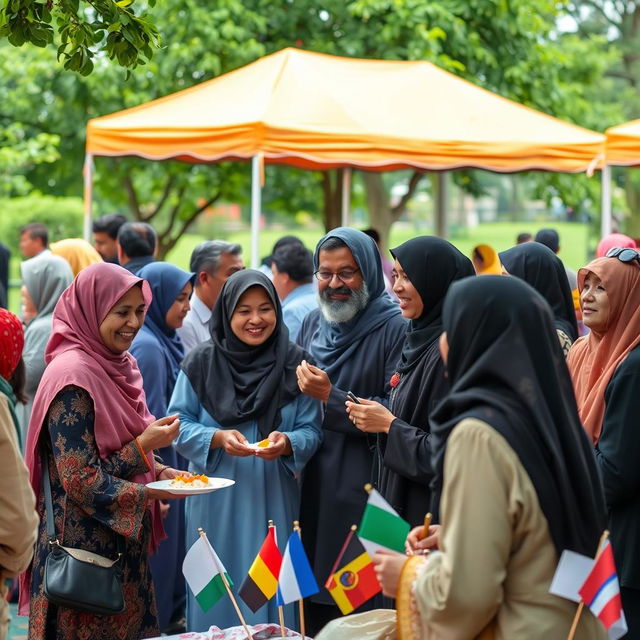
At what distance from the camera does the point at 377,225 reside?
1535 centimetres

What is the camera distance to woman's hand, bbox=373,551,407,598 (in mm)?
2752

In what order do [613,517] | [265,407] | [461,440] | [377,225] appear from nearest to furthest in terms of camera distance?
[461,440] < [613,517] < [265,407] < [377,225]

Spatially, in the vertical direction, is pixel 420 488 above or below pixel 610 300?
below

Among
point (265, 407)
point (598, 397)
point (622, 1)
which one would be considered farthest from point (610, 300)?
point (622, 1)

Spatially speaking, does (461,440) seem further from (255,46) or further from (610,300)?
(255,46)

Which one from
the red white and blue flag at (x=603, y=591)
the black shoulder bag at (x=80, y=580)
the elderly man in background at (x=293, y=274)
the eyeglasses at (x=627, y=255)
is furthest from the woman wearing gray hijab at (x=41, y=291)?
the red white and blue flag at (x=603, y=591)

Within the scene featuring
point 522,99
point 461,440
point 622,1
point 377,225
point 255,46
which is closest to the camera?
point 461,440

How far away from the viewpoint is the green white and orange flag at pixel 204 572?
348 centimetres

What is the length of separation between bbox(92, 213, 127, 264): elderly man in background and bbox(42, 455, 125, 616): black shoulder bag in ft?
15.8

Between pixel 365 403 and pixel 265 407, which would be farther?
pixel 265 407

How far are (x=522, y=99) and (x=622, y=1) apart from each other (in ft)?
44.3

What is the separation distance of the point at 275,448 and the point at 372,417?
1.66 ft

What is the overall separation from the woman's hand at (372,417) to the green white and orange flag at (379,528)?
1.09 meters

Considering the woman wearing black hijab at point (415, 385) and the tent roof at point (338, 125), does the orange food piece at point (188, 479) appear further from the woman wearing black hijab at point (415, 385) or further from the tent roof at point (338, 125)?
the tent roof at point (338, 125)
